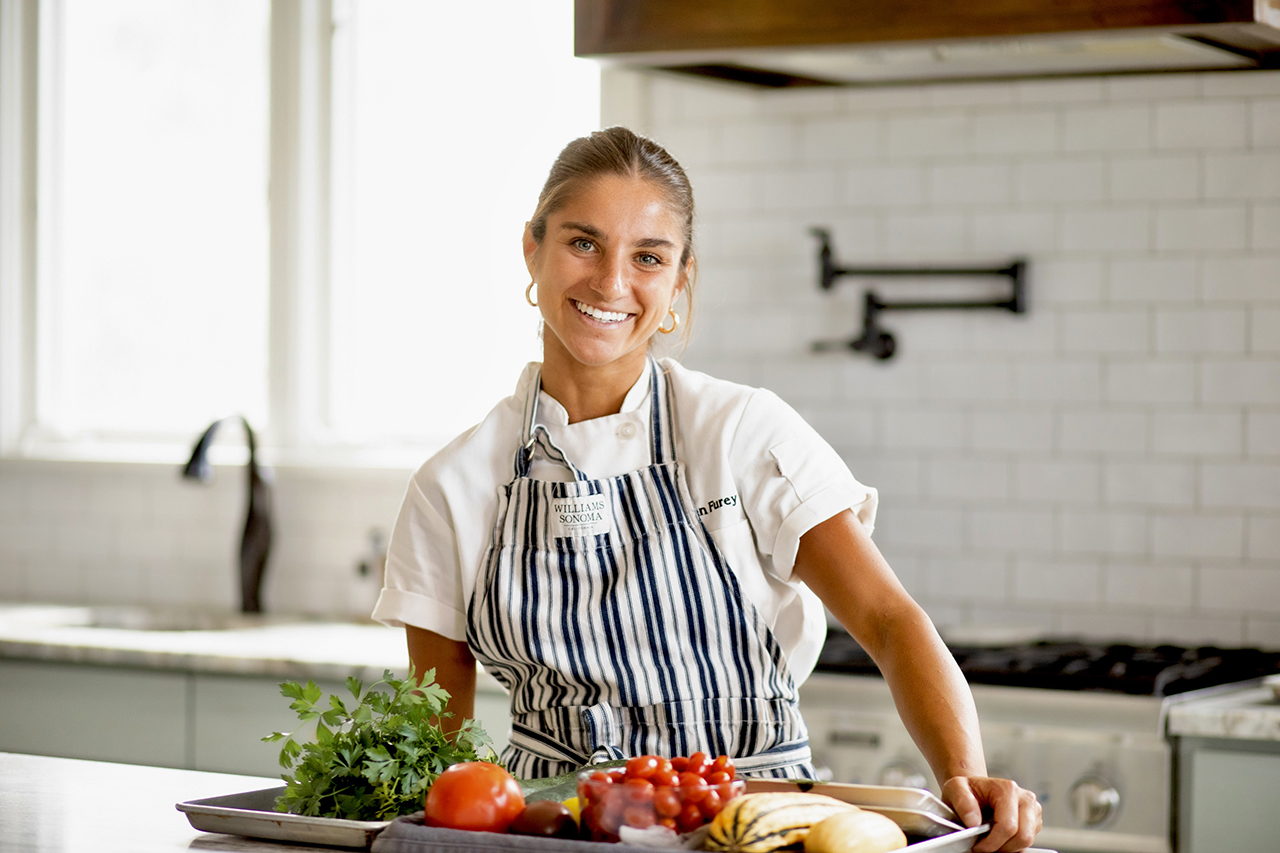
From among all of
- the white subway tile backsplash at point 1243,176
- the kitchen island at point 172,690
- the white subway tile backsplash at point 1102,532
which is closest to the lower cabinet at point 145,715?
the kitchen island at point 172,690

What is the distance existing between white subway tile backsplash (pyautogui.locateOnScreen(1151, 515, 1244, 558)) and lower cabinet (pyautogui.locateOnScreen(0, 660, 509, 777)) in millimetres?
1560

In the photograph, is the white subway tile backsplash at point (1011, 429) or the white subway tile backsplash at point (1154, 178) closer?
the white subway tile backsplash at point (1154, 178)

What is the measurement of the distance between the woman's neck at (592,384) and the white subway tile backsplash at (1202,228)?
187 cm

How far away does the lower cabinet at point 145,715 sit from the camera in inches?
137

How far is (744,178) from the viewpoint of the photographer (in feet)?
12.6

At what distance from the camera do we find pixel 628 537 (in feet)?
6.21

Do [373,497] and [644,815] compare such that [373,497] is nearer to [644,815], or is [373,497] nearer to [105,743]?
[105,743]

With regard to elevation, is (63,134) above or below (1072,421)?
above

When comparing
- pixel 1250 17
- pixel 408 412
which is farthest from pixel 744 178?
pixel 1250 17

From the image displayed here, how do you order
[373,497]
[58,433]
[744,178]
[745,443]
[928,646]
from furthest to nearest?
[58,433]
[373,497]
[744,178]
[745,443]
[928,646]

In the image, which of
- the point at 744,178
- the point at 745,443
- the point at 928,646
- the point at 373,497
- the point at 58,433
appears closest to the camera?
the point at 928,646

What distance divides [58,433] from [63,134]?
92 cm

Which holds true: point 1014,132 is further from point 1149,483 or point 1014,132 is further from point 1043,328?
point 1149,483

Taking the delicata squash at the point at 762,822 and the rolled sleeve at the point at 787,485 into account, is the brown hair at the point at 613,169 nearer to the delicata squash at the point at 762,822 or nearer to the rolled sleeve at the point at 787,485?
the rolled sleeve at the point at 787,485
